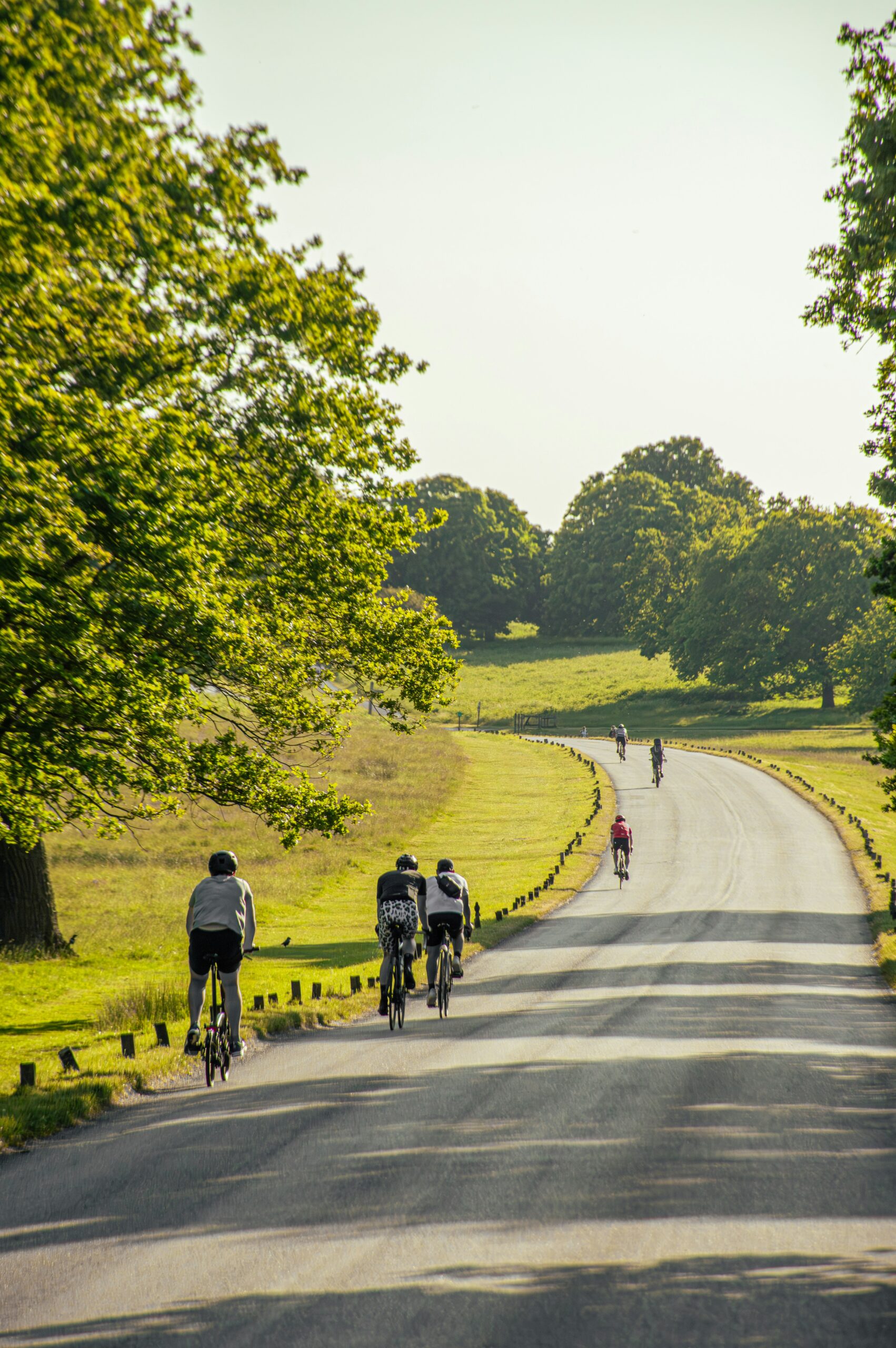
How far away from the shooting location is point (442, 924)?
12.4 meters

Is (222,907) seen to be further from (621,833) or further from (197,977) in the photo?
(621,833)

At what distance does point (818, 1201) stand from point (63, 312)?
38.6 feet

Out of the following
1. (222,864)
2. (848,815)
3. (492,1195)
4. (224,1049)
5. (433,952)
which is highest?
(222,864)

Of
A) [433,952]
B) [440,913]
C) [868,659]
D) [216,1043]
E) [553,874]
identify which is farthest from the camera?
[868,659]

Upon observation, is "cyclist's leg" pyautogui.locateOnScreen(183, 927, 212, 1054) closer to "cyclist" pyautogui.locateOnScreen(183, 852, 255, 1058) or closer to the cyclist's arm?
"cyclist" pyautogui.locateOnScreen(183, 852, 255, 1058)

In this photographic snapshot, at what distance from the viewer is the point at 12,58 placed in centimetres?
1079

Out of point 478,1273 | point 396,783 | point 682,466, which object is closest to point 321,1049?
point 478,1273

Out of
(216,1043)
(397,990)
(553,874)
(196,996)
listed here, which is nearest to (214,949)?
(196,996)

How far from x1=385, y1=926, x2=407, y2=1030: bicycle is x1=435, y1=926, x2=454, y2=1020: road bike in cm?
93

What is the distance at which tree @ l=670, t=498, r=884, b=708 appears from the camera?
76375mm

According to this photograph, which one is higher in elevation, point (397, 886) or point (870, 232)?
point (870, 232)

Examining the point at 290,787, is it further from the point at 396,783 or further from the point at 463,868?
the point at 396,783

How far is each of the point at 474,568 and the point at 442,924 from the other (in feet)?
357

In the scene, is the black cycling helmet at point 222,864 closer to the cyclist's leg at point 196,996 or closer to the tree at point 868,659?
the cyclist's leg at point 196,996
